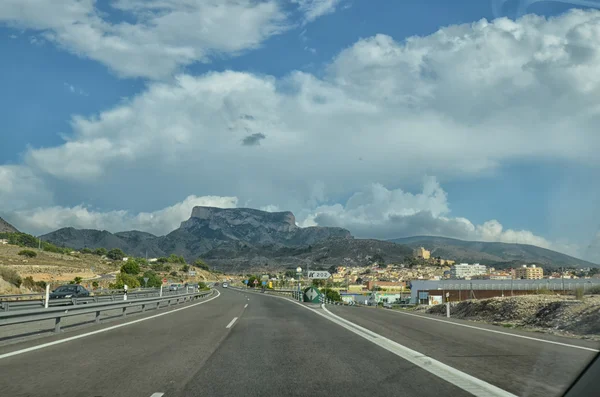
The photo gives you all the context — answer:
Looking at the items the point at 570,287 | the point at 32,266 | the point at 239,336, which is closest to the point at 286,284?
the point at 32,266

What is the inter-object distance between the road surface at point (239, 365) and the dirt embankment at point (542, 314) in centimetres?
502

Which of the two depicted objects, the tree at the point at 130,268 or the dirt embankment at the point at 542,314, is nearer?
the dirt embankment at the point at 542,314

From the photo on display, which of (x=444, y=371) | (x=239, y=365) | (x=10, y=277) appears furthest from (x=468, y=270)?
(x=239, y=365)

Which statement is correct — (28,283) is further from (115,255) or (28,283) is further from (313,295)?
(115,255)

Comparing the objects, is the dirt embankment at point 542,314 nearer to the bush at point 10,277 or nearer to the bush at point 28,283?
the bush at point 10,277

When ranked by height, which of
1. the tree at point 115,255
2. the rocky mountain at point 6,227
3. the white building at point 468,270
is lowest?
the white building at point 468,270

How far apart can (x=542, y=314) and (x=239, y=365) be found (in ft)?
58.2

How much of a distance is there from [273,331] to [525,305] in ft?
48.2

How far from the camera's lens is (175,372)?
29.3 ft

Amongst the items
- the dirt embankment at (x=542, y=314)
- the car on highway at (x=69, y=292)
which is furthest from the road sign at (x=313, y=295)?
the car on highway at (x=69, y=292)

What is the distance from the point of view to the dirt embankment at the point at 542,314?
1814cm

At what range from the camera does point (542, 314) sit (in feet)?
75.6

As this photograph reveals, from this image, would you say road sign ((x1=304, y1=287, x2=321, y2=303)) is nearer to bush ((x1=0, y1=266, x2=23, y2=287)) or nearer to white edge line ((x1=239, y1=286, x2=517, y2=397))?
white edge line ((x1=239, y1=286, x2=517, y2=397))

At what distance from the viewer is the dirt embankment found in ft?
59.5
